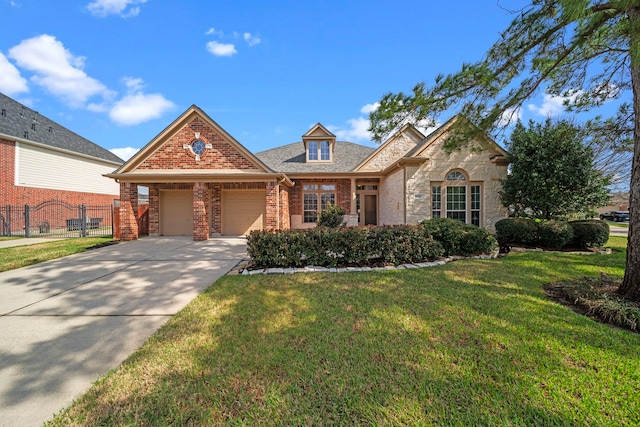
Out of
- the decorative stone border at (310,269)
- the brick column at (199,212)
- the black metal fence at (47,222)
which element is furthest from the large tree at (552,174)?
the black metal fence at (47,222)

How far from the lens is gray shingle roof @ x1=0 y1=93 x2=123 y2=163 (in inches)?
667

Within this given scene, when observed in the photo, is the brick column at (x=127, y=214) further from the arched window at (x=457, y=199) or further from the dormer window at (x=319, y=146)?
the arched window at (x=457, y=199)

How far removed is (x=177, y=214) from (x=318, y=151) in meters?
8.95

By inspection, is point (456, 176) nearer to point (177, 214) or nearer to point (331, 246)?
point (331, 246)

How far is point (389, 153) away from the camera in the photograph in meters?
15.2

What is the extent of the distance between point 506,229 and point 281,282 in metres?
9.13

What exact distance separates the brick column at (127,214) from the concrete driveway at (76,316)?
4357 mm

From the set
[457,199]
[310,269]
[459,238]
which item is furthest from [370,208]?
[310,269]

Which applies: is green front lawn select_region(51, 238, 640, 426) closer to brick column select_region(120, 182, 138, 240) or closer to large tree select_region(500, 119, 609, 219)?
large tree select_region(500, 119, 609, 219)

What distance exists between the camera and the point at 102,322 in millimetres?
3752

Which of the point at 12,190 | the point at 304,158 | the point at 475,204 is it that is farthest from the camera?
the point at 304,158

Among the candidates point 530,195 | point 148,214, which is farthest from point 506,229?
point 148,214

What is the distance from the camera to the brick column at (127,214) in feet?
38.6

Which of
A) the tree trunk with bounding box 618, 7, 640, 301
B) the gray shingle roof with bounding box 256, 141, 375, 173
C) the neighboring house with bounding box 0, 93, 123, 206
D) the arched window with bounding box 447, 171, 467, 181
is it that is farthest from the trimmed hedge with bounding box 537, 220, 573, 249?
the neighboring house with bounding box 0, 93, 123, 206
